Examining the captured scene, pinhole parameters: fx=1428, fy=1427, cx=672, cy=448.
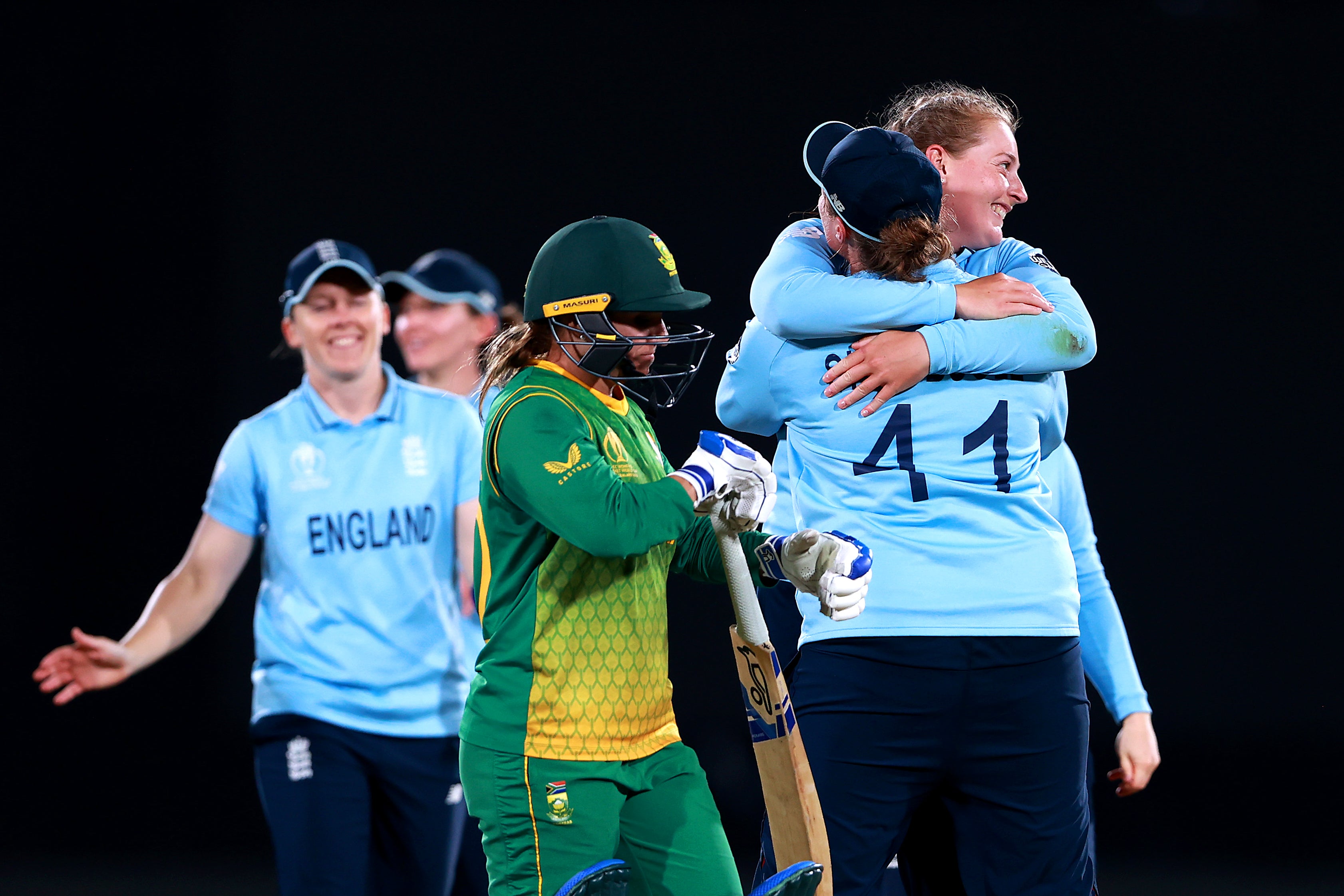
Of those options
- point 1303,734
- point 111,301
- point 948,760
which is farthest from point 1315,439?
point 111,301

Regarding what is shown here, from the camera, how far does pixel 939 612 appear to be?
1.74m

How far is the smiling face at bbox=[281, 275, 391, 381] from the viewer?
3.19 m

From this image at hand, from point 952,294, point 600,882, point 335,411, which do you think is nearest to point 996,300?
point 952,294

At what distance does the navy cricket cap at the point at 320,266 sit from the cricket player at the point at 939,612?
171cm

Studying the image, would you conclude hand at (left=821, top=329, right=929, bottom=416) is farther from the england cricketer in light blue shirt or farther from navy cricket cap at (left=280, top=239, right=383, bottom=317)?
navy cricket cap at (left=280, top=239, right=383, bottom=317)

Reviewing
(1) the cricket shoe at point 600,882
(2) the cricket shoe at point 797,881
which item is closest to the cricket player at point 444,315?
(1) the cricket shoe at point 600,882

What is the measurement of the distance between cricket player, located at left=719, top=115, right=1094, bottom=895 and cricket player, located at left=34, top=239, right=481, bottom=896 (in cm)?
132

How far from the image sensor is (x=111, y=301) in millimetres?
4758

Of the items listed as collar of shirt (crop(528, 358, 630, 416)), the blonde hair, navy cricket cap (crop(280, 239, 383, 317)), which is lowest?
collar of shirt (crop(528, 358, 630, 416))

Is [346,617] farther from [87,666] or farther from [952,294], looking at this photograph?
[952,294]

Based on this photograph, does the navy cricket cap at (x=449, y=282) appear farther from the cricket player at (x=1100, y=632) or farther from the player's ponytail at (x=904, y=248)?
the player's ponytail at (x=904, y=248)

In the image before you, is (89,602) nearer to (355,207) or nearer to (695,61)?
(355,207)

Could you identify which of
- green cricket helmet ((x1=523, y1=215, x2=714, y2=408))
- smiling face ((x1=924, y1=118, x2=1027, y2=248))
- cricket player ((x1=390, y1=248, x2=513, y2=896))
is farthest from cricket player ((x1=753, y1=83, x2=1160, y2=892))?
cricket player ((x1=390, y1=248, x2=513, y2=896))

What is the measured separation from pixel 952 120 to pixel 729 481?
64 cm
